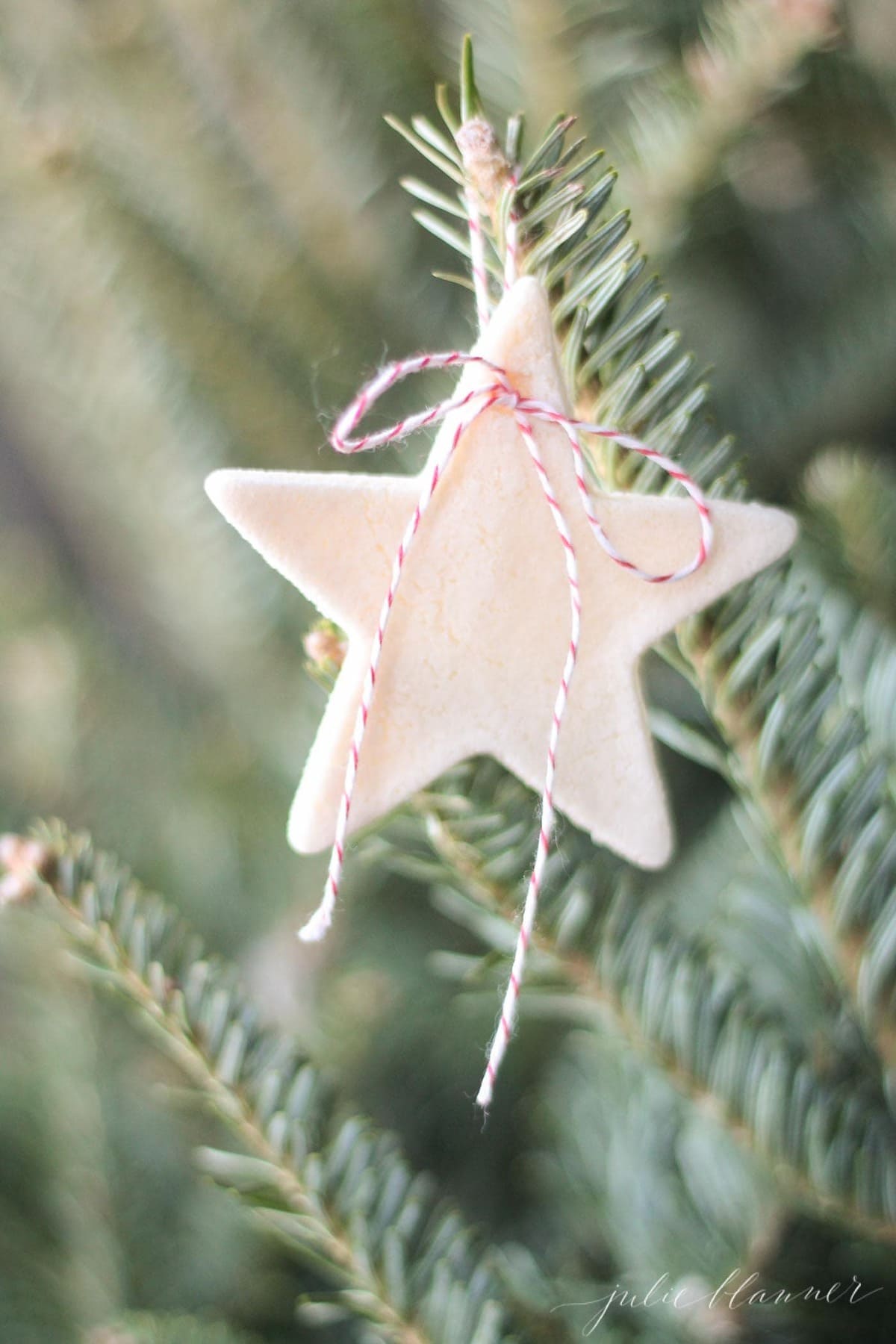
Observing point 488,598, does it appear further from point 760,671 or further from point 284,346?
point 284,346

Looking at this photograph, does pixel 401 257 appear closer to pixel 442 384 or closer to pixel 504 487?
pixel 442 384

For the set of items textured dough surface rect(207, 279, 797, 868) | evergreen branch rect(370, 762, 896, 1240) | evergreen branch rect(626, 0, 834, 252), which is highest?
evergreen branch rect(626, 0, 834, 252)

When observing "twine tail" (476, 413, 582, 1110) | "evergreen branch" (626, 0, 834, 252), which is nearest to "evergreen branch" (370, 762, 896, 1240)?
"twine tail" (476, 413, 582, 1110)

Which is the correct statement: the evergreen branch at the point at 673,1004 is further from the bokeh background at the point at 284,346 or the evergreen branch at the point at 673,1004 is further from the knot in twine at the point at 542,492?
the bokeh background at the point at 284,346

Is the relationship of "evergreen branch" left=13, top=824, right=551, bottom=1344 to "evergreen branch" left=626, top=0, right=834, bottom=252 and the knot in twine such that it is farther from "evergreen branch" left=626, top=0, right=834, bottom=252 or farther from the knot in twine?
"evergreen branch" left=626, top=0, right=834, bottom=252

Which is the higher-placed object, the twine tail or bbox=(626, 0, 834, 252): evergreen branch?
bbox=(626, 0, 834, 252): evergreen branch

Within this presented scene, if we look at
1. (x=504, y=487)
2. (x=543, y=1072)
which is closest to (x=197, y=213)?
(x=504, y=487)
